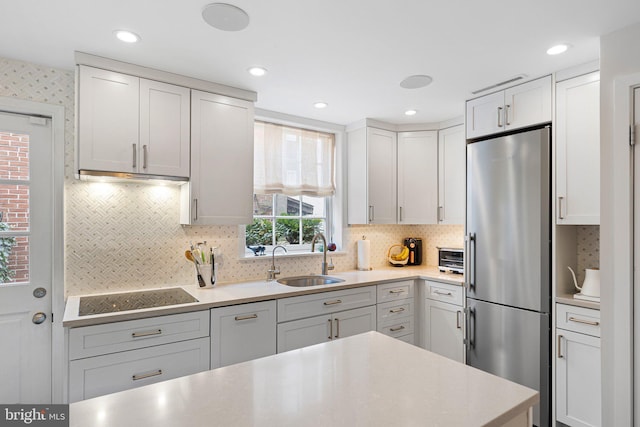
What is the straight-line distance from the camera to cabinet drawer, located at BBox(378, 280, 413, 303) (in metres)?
3.11

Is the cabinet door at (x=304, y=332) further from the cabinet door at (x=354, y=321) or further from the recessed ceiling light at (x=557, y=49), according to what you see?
the recessed ceiling light at (x=557, y=49)

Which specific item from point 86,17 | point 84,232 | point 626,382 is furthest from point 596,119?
point 84,232

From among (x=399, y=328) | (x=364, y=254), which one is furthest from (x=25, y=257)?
(x=399, y=328)

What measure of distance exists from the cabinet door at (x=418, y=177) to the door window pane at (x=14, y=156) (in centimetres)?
302

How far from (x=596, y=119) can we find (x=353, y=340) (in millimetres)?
2002

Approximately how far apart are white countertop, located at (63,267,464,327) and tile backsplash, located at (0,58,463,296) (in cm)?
17

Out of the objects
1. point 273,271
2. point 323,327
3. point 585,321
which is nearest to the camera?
point 585,321

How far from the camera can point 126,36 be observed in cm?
191

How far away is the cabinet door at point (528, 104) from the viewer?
2410 millimetres

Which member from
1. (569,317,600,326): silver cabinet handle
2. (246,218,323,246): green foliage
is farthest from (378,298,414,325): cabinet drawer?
(569,317,600,326): silver cabinet handle

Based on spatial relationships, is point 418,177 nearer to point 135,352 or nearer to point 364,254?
point 364,254

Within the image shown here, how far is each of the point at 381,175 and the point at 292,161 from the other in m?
0.89

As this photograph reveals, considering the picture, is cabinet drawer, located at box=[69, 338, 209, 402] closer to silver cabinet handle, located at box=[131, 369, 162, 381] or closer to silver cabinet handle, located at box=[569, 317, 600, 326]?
silver cabinet handle, located at box=[131, 369, 162, 381]

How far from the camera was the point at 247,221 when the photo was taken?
9.09ft
